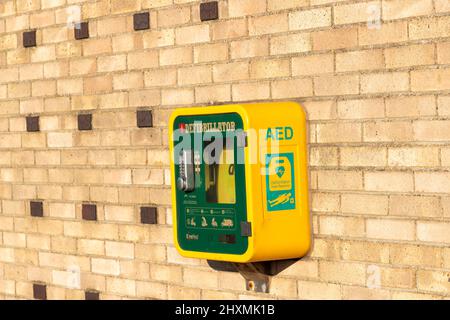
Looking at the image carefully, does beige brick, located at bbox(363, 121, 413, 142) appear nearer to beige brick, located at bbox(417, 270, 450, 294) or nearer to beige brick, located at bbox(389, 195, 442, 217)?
beige brick, located at bbox(389, 195, 442, 217)

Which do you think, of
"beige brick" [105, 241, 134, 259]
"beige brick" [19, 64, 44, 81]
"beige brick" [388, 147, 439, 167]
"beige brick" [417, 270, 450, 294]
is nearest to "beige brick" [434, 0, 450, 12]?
"beige brick" [388, 147, 439, 167]

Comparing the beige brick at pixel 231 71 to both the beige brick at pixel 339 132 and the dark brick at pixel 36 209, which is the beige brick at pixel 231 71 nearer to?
the beige brick at pixel 339 132

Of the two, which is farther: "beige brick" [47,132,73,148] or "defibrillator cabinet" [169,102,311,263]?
"beige brick" [47,132,73,148]

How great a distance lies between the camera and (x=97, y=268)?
9.20 meters

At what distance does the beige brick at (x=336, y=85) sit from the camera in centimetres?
716

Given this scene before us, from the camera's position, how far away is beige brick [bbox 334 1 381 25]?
7012mm

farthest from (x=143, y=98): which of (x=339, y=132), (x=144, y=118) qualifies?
(x=339, y=132)

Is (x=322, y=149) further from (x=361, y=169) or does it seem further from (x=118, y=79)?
(x=118, y=79)

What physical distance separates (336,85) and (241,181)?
900 mm

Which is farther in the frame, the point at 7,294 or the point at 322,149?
the point at 7,294

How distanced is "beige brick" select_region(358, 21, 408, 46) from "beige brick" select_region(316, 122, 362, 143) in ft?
1.81

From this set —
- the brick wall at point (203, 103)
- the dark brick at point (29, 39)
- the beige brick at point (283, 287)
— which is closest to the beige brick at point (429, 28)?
the brick wall at point (203, 103)
